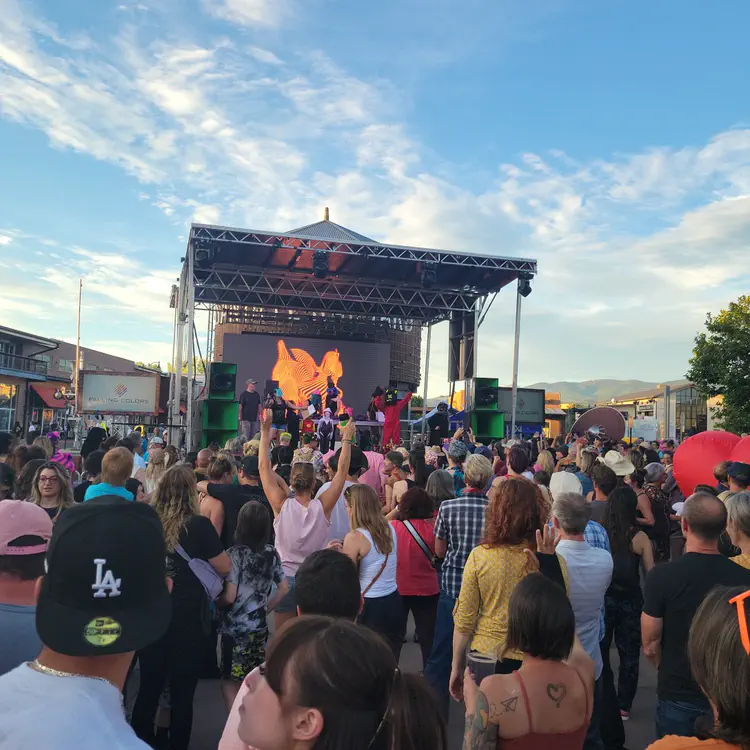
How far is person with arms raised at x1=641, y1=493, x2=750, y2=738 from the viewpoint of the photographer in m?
2.40

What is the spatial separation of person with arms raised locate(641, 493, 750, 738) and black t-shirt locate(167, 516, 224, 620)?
1.94 meters

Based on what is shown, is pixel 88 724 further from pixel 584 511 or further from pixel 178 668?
pixel 584 511

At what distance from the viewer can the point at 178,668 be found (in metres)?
2.97

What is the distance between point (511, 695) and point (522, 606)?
25 cm

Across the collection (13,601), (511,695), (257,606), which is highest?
(13,601)

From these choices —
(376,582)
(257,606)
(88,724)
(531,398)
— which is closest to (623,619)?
(376,582)

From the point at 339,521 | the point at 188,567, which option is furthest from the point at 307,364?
the point at 188,567

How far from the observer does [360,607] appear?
2.32 meters

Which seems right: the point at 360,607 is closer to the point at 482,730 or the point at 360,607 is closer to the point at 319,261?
the point at 482,730

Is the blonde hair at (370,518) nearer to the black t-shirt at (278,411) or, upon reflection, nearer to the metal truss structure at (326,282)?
the black t-shirt at (278,411)

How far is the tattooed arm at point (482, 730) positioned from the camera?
5.95 ft

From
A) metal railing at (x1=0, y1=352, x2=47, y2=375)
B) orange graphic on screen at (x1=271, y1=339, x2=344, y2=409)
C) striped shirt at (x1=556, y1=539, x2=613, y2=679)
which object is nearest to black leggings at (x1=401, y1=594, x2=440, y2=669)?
striped shirt at (x1=556, y1=539, x2=613, y2=679)

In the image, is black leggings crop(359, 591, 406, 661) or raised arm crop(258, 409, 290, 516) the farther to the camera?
raised arm crop(258, 409, 290, 516)

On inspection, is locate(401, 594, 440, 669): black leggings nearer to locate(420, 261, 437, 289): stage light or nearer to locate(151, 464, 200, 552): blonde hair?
locate(151, 464, 200, 552): blonde hair
